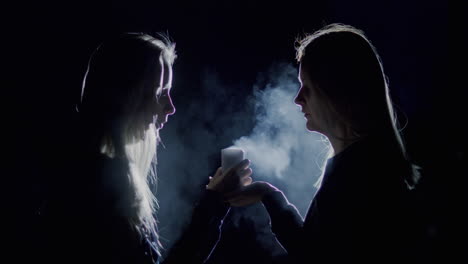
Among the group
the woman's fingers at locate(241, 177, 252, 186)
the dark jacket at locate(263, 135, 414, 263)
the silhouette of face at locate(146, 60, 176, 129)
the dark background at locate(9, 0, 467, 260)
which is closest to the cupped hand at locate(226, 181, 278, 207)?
the woman's fingers at locate(241, 177, 252, 186)

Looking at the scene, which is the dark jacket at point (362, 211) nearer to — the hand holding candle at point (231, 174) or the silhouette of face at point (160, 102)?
the hand holding candle at point (231, 174)

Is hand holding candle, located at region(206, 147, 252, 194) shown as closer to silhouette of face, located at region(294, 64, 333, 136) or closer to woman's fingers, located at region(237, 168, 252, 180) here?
woman's fingers, located at region(237, 168, 252, 180)

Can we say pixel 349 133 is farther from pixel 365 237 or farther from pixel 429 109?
pixel 429 109

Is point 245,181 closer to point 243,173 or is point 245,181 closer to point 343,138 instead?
point 243,173

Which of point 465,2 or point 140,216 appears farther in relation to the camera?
point 465,2

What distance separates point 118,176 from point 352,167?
2.73 feet

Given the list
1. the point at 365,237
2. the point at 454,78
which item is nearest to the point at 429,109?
the point at 454,78

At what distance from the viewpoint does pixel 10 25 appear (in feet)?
8.21

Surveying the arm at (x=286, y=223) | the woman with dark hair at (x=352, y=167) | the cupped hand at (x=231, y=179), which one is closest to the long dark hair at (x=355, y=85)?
the woman with dark hair at (x=352, y=167)

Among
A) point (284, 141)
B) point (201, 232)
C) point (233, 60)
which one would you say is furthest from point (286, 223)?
point (233, 60)

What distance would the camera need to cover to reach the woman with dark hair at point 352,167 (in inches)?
38.2

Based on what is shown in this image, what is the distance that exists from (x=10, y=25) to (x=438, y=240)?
13.2 ft

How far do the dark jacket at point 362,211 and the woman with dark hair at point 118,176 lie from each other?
531 mm

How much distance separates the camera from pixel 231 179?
151 cm
